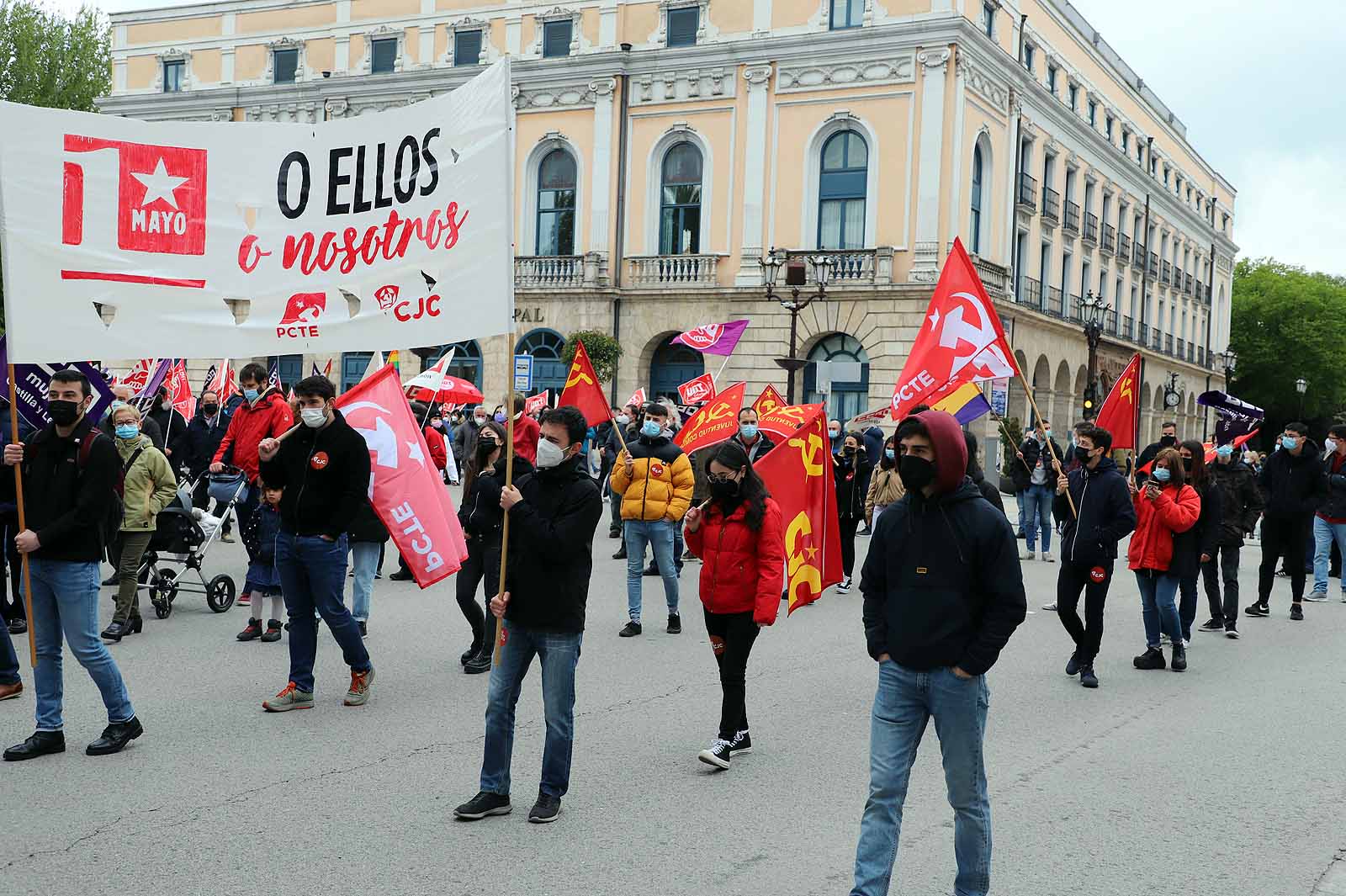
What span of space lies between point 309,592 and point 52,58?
43562 millimetres

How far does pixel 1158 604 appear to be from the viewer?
9734 millimetres

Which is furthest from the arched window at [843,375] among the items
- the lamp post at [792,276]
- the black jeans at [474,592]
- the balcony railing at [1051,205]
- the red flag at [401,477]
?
the red flag at [401,477]

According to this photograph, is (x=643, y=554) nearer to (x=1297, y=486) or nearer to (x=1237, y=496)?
(x=1237, y=496)

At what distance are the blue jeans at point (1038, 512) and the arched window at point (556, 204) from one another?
22826mm

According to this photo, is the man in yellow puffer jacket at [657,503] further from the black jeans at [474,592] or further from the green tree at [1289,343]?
the green tree at [1289,343]

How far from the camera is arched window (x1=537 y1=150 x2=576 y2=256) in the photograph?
38.3m

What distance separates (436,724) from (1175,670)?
5850 millimetres

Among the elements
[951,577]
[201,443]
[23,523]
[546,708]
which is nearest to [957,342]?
[546,708]

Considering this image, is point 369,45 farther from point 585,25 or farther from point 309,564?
point 309,564

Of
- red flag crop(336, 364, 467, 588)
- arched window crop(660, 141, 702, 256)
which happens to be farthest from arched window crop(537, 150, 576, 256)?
red flag crop(336, 364, 467, 588)

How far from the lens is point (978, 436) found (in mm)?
35219

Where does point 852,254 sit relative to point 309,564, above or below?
above

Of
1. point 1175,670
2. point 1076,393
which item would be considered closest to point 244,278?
point 1175,670

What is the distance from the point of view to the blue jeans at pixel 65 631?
6.19 metres
